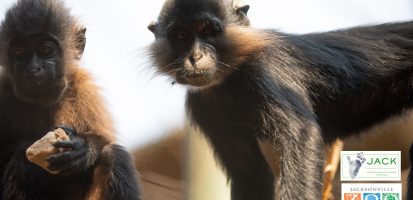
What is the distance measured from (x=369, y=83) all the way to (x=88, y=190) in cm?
114

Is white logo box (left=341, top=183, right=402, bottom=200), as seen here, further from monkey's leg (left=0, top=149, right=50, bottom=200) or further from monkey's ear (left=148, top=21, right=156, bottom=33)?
monkey's leg (left=0, top=149, right=50, bottom=200)

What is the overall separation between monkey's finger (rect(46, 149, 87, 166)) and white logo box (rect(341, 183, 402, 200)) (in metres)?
1.02

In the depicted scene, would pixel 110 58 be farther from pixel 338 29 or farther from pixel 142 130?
pixel 338 29

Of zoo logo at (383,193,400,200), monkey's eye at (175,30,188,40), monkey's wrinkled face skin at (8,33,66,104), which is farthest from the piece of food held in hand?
zoo logo at (383,193,400,200)

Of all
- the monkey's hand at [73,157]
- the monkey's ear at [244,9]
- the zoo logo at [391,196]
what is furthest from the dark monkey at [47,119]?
the zoo logo at [391,196]

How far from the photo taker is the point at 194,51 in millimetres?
2498

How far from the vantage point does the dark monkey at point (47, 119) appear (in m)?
2.39

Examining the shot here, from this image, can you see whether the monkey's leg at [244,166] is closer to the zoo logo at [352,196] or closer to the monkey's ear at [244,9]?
the zoo logo at [352,196]

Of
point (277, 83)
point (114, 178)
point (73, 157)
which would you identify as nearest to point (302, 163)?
point (277, 83)

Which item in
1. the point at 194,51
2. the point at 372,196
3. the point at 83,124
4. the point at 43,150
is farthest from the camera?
the point at 372,196

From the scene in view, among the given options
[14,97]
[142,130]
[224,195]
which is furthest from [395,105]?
[14,97]

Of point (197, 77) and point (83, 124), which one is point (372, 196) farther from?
point (83, 124)

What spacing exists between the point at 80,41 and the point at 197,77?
50 cm

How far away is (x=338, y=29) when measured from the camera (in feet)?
9.77
